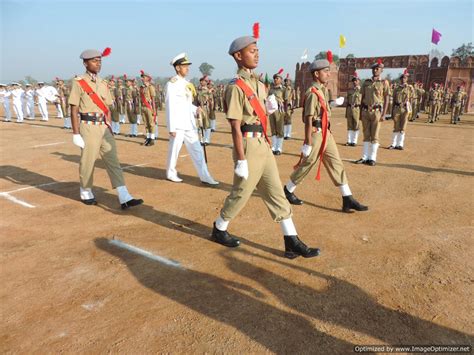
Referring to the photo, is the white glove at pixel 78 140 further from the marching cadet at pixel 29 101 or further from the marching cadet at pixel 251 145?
the marching cadet at pixel 29 101

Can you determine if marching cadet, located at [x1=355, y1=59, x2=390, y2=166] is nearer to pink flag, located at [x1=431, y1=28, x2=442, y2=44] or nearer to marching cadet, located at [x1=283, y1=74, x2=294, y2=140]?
marching cadet, located at [x1=283, y1=74, x2=294, y2=140]

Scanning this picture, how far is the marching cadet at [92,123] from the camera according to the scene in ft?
16.7

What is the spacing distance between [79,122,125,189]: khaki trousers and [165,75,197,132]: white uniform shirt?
1436 millimetres

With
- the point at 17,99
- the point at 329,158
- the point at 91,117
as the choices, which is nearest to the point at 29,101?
the point at 17,99

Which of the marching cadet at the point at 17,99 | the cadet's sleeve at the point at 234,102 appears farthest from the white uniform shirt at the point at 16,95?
the cadet's sleeve at the point at 234,102

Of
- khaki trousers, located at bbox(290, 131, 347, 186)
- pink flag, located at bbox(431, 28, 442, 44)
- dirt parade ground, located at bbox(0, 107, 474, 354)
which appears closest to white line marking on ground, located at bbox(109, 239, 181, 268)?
dirt parade ground, located at bbox(0, 107, 474, 354)

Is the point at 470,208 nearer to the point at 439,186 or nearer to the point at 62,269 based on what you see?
the point at 439,186

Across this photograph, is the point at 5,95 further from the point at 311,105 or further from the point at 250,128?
the point at 250,128

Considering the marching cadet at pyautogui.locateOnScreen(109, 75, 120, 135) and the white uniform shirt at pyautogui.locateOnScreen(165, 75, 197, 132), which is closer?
the white uniform shirt at pyautogui.locateOnScreen(165, 75, 197, 132)

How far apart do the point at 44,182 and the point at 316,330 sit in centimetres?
641

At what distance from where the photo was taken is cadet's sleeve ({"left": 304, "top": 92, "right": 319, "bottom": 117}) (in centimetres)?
484

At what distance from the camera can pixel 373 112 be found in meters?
8.27

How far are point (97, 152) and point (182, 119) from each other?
6.06 ft

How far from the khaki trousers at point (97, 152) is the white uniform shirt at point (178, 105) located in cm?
144
